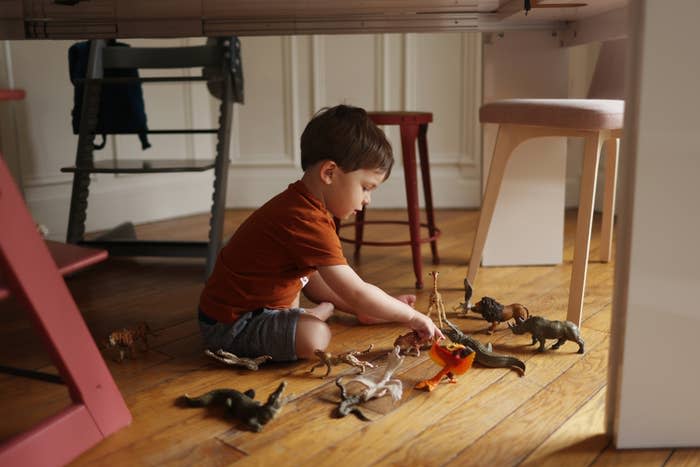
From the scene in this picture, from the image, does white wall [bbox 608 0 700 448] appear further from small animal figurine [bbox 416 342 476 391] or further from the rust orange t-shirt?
the rust orange t-shirt

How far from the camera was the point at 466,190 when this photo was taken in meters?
2.97

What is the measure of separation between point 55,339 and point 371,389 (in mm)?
467

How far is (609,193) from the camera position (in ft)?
6.32

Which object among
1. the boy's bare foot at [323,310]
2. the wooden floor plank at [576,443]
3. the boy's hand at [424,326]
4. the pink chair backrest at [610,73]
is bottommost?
the boy's bare foot at [323,310]

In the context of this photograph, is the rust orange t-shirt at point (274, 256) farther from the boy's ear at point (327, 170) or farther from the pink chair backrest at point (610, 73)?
the pink chair backrest at point (610, 73)

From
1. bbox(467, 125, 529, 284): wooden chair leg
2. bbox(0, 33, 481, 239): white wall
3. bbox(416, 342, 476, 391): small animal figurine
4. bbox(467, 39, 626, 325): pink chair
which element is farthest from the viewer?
bbox(0, 33, 481, 239): white wall

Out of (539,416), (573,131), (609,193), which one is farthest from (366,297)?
(609,193)

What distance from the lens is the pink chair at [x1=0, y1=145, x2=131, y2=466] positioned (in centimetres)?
81

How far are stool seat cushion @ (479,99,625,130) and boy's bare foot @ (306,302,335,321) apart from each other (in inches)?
22.2

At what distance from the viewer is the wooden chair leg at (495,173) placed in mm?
1547

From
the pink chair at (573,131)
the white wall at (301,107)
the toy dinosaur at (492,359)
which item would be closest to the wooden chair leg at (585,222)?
the pink chair at (573,131)

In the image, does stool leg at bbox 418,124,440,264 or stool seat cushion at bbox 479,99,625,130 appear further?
stool leg at bbox 418,124,440,264

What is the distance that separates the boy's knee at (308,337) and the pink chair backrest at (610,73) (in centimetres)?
105

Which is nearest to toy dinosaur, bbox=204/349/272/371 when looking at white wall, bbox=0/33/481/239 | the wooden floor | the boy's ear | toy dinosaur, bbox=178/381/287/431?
the wooden floor
